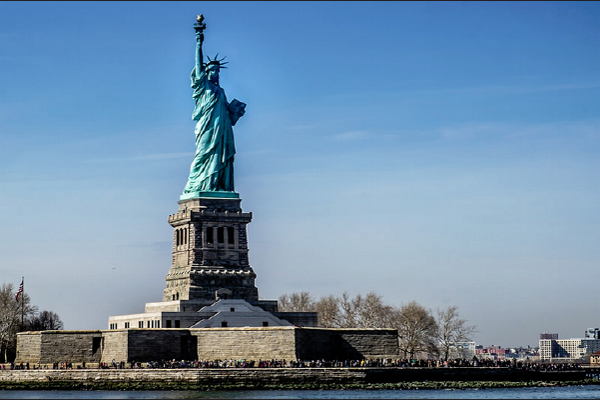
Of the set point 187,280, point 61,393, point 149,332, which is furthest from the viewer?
point 187,280

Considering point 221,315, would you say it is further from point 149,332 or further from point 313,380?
point 313,380

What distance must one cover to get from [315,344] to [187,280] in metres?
12.5

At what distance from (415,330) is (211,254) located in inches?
925

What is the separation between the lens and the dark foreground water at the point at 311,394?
74.3 metres

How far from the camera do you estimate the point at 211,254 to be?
316 feet

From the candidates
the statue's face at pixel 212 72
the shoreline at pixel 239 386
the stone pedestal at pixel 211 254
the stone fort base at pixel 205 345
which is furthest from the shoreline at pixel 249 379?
the statue's face at pixel 212 72

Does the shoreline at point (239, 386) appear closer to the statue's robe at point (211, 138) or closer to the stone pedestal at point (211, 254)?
the stone pedestal at point (211, 254)

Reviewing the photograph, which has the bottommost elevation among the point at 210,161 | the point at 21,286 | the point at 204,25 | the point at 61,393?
the point at 61,393

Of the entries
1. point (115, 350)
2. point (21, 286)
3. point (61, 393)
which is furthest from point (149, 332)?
point (21, 286)

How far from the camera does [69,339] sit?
89.2 m

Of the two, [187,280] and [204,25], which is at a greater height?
[204,25]

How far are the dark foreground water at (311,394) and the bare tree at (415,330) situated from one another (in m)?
28.0

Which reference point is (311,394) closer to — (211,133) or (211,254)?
(211,254)

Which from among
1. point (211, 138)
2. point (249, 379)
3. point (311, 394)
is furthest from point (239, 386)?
point (211, 138)
